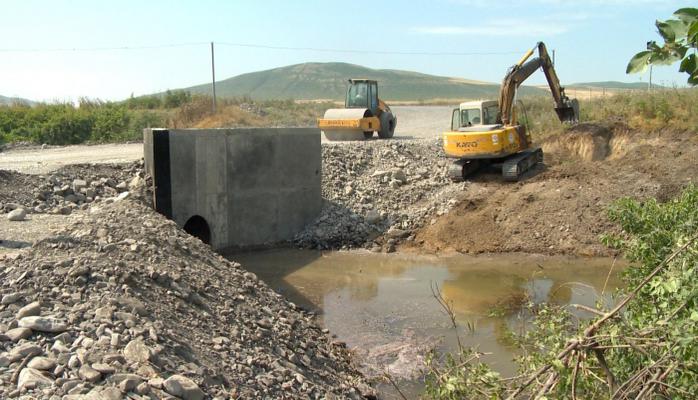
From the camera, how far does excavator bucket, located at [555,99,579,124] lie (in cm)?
1881

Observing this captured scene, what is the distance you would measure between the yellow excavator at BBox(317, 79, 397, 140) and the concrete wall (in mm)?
5704

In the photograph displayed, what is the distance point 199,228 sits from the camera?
553 inches

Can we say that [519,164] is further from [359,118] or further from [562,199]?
[359,118]

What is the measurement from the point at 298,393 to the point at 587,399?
2950 mm

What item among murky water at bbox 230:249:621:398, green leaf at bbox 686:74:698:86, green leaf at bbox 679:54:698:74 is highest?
green leaf at bbox 679:54:698:74

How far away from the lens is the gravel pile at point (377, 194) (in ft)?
49.2

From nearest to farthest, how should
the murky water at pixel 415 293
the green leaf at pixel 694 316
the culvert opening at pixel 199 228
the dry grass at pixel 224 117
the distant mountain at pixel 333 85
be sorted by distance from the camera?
1. the green leaf at pixel 694 316
2. the murky water at pixel 415 293
3. the culvert opening at pixel 199 228
4. the dry grass at pixel 224 117
5. the distant mountain at pixel 333 85

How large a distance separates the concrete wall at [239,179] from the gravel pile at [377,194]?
0.68 meters

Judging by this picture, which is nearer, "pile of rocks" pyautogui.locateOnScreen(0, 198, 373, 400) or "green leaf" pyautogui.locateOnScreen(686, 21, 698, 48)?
"green leaf" pyautogui.locateOnScreen(686, 21, 698, 48)

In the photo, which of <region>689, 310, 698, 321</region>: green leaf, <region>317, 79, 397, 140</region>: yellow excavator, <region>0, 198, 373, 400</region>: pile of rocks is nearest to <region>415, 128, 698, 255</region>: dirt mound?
<region>317, 79, 397, 140</region>: yellow excavator

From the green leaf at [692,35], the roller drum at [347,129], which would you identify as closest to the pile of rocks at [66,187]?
the roller drum at [347,129]

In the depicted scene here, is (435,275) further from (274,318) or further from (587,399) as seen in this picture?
(587,399)

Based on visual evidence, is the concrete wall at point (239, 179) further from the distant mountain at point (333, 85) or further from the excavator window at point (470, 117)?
the distant mountain at point (333, 85)

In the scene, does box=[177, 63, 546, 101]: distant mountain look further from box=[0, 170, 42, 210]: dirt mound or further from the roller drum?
box=[0, 170, 42, 210]: dirt mound
